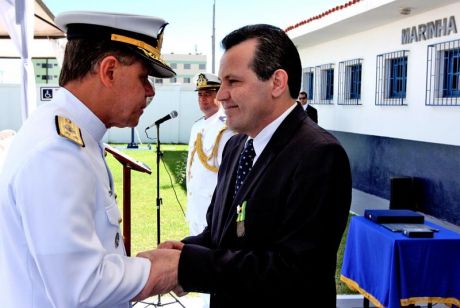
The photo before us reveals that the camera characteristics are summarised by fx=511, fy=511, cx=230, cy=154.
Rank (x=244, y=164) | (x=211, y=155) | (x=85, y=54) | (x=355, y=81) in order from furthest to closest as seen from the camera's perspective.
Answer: (x=355, y=81), (x=211, y=155), (x=244, y=164), (x=85, y=54)

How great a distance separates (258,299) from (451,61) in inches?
299

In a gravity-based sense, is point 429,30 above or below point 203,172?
above

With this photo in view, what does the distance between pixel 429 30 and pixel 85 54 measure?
8.15 meters

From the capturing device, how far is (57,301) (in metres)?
1.23

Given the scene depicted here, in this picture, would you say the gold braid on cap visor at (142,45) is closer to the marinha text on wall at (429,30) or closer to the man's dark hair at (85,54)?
the man's dark hair at (85,54)

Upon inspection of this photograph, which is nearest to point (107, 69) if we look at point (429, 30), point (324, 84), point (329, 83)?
point (429, 30)

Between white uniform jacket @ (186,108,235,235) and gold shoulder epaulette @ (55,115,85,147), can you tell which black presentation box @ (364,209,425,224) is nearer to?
white uniform jacket @ (186,108,235,235)

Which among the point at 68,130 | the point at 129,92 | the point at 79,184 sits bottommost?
the point at 79,184

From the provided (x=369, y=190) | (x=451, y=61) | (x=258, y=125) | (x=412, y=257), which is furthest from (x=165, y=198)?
(x=258, y=125)

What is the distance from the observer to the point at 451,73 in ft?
26.5

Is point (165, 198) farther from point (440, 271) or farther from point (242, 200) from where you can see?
point (242, 200)

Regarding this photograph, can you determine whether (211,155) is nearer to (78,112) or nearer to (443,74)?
(78,112)

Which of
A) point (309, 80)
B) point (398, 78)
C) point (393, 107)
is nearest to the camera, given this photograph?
point (393, 107)

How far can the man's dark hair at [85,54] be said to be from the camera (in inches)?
56.4
